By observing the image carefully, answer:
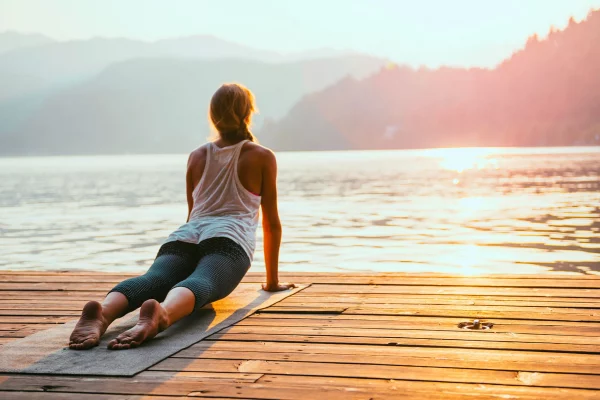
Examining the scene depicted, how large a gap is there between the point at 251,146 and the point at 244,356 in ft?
4.86

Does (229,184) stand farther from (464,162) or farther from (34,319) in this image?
(464,162)

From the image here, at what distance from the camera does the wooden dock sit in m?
3.01

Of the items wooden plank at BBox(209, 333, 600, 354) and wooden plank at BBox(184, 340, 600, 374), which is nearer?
wooden plank at BBox(184, 340, 600, 374)

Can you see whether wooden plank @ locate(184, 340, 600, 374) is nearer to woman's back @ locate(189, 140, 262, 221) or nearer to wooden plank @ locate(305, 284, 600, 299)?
woman's back @ locate(189, 140, 262, 221)

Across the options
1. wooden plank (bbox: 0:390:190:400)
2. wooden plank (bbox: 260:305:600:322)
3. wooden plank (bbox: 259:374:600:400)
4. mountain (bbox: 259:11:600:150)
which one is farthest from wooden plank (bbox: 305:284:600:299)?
mountain (bbox: 259:11:600:150)

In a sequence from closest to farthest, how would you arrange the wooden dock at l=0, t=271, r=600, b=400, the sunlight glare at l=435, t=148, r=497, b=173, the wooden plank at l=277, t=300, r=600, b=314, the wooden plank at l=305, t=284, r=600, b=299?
the wooden dock at l=0, t=271, r=600, b=400
the wooden plank at l=277, t=300, r=600, b=314
the wooden plank at l=305, t=284, r=600, b=299
the sunlight glare at l=435, t=148, r=497, b=173

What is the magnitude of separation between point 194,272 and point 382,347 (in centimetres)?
116

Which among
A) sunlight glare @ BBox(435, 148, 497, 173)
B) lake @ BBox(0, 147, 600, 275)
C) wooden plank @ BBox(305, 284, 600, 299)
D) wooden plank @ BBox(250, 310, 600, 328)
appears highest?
wooden plank @ BBox(250, 310, 600, 328)

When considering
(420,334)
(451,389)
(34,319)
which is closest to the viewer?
(451,389)

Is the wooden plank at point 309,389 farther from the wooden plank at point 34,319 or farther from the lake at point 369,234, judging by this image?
the lake at point 369,234

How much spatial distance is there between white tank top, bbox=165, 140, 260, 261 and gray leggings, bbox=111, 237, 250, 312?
0.13m

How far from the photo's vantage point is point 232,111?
4574 millimetres

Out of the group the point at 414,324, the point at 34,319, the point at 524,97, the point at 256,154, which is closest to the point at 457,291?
the point at 414,324

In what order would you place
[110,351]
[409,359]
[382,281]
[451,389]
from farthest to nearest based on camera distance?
1. [382,281]
2. [110,351]
3. [409,359]
4. [451,389]
